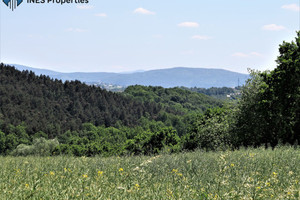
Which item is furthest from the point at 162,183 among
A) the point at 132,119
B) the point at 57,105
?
the point at 57,105

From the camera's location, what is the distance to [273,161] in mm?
8242

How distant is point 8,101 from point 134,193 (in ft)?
453

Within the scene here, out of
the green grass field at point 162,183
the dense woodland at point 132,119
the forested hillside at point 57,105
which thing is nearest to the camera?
the green grass field at point 162,183

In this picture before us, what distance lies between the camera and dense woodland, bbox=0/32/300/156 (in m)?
28.1

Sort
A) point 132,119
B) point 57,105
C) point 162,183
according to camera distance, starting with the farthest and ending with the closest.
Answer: point 132,119, point 57,105, point 162,183

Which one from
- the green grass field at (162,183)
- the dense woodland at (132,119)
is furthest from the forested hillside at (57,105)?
the green grass field at (162,183)

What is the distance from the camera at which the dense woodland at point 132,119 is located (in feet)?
92.1

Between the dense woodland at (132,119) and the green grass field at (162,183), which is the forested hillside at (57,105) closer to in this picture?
the dense woodland at (132,119)

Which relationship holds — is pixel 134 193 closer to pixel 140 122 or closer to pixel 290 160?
pixel 290 160

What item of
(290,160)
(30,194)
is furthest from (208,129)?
(30,194)

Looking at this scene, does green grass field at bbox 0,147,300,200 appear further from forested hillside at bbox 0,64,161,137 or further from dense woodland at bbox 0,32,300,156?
forested hillside at bbox 0,64,161,137

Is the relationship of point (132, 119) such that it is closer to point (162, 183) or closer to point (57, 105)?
point (57, 105)

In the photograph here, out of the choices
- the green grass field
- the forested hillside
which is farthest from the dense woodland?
the green grass field

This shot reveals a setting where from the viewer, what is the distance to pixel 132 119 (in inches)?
5733
